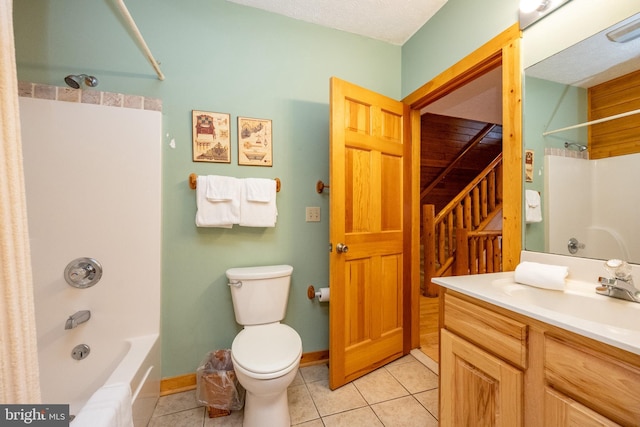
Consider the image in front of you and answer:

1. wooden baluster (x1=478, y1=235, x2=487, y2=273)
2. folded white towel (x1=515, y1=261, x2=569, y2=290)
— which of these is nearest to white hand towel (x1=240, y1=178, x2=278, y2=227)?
folded white towel (x1=515, y1=261, x2=569, y2=290)

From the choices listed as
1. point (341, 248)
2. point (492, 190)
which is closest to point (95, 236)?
point (341, 248)

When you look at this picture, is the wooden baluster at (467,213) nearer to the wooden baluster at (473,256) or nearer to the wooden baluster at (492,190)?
the wooden baluster at (473,256)

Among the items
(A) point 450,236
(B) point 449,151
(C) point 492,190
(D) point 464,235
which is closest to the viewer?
(D) point 464,235

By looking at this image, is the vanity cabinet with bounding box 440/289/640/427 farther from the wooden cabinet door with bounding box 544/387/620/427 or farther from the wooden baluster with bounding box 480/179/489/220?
the wooden baluster with bounding box 480/179/489/220

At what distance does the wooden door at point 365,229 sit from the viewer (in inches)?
61.4

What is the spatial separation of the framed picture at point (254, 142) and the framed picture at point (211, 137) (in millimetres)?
84

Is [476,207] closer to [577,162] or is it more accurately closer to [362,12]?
[577,162]

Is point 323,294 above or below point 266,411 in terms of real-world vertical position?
above

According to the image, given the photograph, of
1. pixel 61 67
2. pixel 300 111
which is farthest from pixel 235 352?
pixel 61 67

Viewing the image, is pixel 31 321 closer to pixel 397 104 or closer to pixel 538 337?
pixel 538 337

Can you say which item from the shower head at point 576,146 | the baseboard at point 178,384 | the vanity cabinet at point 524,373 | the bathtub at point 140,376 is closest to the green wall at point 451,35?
the shower head at point 576,146

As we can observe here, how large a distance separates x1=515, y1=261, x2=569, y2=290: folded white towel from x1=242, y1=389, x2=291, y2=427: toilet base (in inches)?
48.6

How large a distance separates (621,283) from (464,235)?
2391 millimetres

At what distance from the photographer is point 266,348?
4.17 feet
